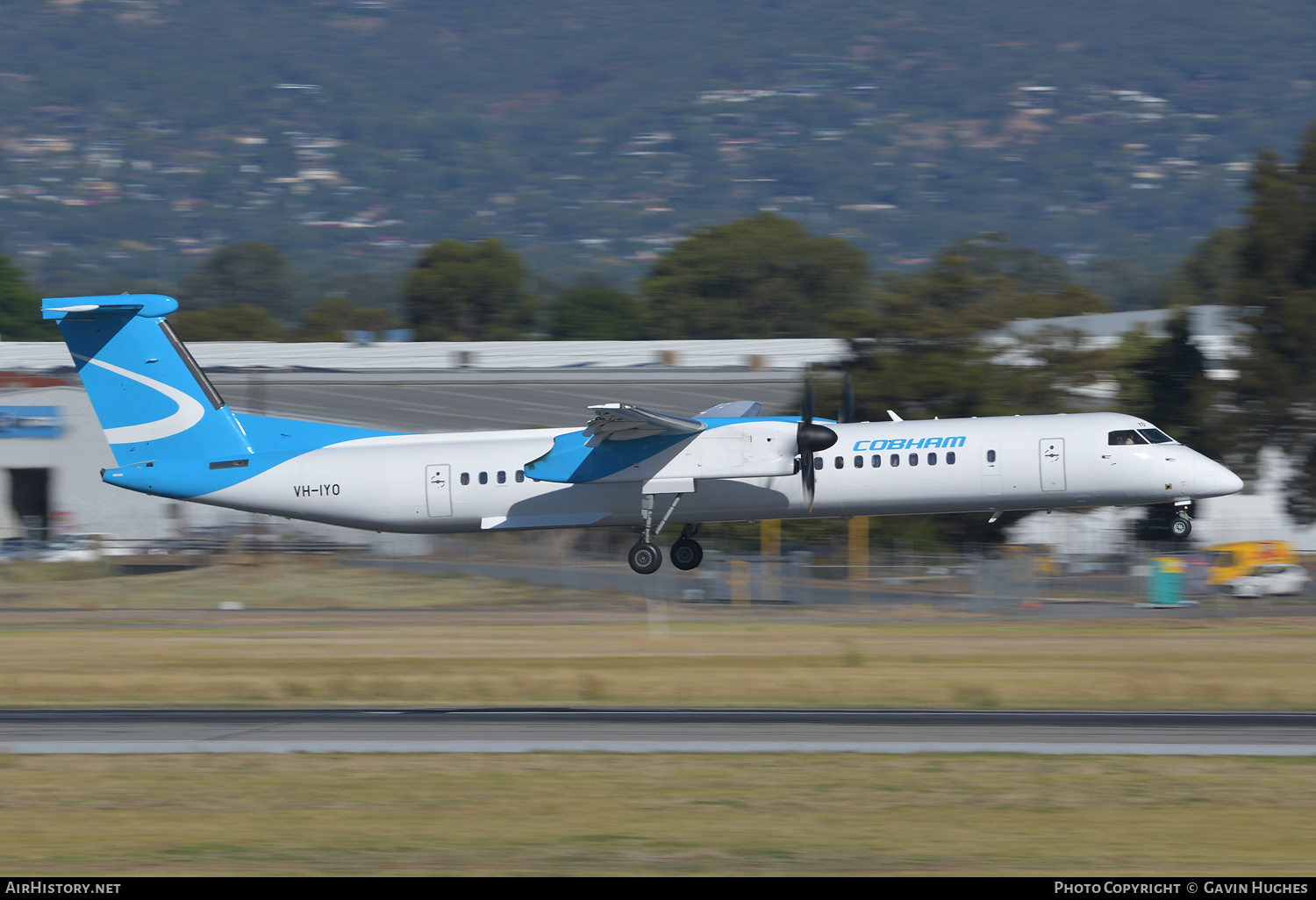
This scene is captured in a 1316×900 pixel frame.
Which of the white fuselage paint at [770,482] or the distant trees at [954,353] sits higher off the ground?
the distant trees at [954,353]

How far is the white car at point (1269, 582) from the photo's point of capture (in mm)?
32594

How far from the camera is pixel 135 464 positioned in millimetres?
28422

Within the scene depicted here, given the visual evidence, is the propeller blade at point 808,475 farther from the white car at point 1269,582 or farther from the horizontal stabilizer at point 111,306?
the horizontal stabilizer at point 111,306

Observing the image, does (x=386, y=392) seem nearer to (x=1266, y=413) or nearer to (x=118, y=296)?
(x=118, y=296)

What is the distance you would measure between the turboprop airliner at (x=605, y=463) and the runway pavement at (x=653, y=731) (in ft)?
25.3

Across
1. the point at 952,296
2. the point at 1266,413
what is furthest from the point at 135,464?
the point at 1266,413

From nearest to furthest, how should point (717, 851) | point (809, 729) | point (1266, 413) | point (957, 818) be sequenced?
point (717, 851)
point (957, 818)
point (809, 729)
point (1266, 413)

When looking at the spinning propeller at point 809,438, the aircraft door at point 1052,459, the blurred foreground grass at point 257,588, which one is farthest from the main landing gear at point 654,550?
the blurred foreground grass at point 257,588

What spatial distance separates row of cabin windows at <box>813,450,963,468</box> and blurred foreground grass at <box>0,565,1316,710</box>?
128 inches

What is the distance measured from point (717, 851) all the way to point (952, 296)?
34760mm

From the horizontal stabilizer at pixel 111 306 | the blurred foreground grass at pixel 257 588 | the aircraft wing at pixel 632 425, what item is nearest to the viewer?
the aircraft wing at pixel 632 425

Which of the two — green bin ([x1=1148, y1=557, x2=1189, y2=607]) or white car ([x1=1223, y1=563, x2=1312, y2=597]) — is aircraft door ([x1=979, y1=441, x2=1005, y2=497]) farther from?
white car ([x1=1223, y1=563, x2=1312, y2=597])

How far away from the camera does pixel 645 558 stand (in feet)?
89.9

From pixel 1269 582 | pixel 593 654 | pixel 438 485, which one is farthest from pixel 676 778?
pixel 1269 582
